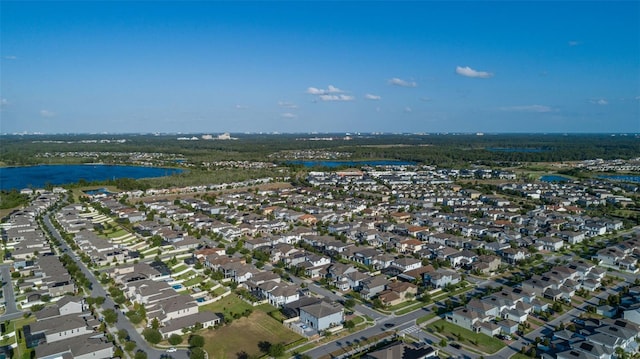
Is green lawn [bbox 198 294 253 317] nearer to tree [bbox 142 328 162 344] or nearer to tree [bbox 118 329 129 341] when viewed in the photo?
tree [bbox 142 328 162 344]

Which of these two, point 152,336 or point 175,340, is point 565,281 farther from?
point 152,336

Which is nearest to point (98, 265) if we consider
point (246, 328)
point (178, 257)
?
point (178, 257)

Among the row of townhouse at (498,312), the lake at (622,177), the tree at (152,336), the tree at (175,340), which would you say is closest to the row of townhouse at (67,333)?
the tree at (152,336)

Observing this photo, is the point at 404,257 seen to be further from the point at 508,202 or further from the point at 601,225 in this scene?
the point at 508,202

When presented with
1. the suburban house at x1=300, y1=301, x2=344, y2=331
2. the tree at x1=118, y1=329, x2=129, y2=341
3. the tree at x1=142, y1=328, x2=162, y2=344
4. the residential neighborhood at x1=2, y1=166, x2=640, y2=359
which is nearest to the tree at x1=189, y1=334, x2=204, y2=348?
the residential neighborhood at x1=2, y1=166, x2=640, y2=359

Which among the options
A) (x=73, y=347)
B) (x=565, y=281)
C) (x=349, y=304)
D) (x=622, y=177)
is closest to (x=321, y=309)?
(x=349, y=304)

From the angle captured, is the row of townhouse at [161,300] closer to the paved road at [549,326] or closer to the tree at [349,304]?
the tree at [349,304]
